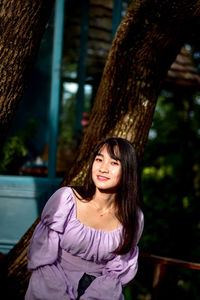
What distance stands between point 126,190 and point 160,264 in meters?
1.13

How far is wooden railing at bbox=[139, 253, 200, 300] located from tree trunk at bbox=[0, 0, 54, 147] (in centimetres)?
164

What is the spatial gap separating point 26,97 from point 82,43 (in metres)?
1.41

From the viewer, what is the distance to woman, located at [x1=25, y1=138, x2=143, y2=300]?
192 cm

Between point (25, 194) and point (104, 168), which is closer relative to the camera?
point (104, 168)

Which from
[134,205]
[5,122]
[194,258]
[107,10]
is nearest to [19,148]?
[5,122]

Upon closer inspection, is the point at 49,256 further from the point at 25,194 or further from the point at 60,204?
the point at 25,194

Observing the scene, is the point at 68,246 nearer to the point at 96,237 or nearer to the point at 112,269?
the point at 96,237

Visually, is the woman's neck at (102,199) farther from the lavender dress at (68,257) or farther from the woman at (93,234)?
the lavender dress at (68,257)

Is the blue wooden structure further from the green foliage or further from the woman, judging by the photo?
the green foliage

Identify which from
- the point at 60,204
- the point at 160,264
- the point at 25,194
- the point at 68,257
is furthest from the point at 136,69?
the point at 25,194

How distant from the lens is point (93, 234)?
199cm

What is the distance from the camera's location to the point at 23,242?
269 cm

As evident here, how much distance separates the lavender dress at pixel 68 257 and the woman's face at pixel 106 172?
0.18 m

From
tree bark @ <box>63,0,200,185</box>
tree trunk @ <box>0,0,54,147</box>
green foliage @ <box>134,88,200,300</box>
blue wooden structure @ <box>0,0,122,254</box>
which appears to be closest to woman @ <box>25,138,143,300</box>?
tree bark @ <box>63,0,200,185</box>
